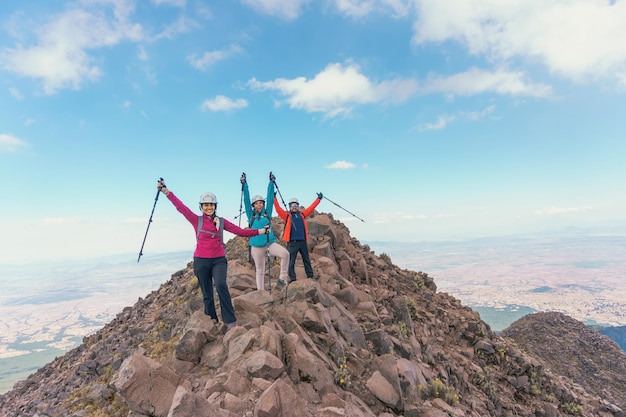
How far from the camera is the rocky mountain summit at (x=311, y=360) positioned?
7492 mm

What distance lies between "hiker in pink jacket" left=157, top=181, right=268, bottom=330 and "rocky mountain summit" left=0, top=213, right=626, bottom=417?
33.7 inches

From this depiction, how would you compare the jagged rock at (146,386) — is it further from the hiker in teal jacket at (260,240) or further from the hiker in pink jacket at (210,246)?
the hiker in teal jacket at (260,240)

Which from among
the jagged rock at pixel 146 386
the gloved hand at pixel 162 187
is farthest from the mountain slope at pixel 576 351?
the gloved hand at pixel 162 187

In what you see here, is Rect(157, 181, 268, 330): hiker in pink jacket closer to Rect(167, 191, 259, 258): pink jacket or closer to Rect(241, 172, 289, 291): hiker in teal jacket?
Rect(167, 191, 259, 258): pink jacket

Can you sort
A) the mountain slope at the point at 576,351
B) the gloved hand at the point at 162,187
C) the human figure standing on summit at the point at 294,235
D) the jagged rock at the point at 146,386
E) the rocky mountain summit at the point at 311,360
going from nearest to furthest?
the jagged rock at the point at 146,386 < the rocky mountain summit at the point at 311,360 < the gloved hand at the point at 162,187 < the human figure standing on summit at the point at 294,235 < the mountain slope at the point at 576,351

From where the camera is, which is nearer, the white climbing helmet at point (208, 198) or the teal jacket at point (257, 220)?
the white climbing helmet at point (208, 198)

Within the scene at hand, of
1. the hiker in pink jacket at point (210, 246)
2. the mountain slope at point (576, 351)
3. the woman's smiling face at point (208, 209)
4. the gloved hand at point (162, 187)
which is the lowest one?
the mountain slope at point (576, 351)

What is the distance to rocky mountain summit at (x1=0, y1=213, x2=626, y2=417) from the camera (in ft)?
24.6

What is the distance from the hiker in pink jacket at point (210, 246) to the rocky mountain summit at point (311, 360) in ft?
2.81

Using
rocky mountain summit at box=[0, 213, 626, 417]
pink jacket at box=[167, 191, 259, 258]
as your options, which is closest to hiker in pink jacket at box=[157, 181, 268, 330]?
pink jacket at box=[167, 191, 259, 258]

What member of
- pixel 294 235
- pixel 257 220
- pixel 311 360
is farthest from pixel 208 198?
pixel 311 360

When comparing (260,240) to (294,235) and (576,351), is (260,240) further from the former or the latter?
(576,351)

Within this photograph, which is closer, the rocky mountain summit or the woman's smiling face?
the rocky mountain summit

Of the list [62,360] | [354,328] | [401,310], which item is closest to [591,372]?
[401,310]
